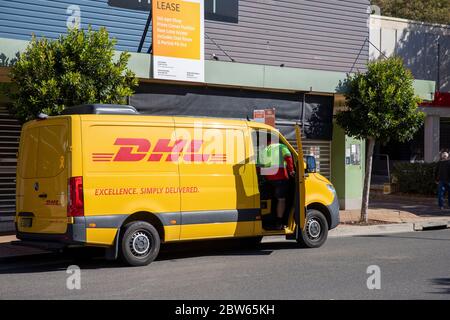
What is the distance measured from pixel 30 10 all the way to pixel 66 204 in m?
6.03

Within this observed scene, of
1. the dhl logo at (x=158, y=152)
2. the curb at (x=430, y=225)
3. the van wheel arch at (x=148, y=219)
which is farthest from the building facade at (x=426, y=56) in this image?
the van wheel arch at (x=148, y=219)

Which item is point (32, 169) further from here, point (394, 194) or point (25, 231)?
point (394, 194)

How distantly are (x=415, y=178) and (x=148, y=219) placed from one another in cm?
1598

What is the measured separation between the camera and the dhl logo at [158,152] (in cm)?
950

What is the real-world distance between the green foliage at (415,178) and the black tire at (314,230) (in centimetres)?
1245

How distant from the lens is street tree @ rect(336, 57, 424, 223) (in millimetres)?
14727

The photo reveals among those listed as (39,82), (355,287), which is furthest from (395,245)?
(39,82)

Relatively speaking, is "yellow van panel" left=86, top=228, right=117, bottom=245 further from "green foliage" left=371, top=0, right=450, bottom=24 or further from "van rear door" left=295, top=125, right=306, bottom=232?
"green foliage" left=371, top=0, right=450, bottom=24

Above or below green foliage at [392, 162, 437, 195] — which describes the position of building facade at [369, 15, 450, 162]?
above

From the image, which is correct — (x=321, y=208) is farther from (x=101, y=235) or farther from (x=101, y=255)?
(x=101, y=235)

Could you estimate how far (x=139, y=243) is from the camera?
967cm

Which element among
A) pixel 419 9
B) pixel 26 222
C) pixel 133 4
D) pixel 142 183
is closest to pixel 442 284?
pixel 142 183

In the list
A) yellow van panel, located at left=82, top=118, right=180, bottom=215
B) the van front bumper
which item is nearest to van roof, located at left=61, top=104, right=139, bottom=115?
yellow van panel, located at left=82, top=118, right=180, bottom=215

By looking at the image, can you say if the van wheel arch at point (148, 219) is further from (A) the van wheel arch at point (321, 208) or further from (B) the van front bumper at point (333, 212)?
(B) the van front bumper at point (333, 212)
